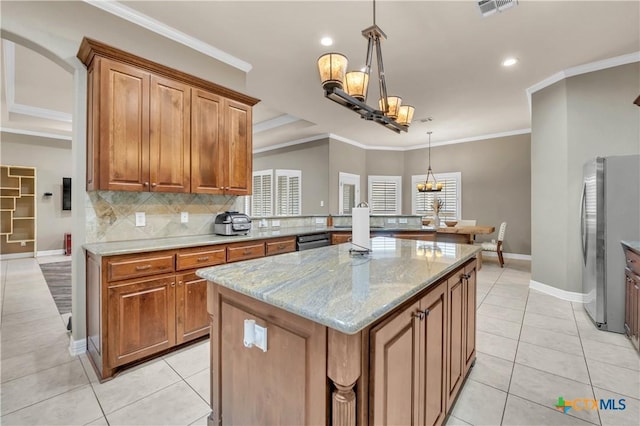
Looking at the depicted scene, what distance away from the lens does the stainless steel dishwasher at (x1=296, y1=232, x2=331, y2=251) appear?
3709 millimetres

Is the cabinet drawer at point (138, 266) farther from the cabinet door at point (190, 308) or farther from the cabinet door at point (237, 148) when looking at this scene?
the cabinet door at point (237, 148)

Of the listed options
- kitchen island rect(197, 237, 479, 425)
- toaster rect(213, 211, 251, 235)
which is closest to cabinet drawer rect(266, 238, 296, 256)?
toaster rect(213, 211, 251, 235)

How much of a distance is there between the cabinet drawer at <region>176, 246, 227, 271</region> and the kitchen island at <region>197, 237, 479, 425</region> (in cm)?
110

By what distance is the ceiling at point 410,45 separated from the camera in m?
2.63

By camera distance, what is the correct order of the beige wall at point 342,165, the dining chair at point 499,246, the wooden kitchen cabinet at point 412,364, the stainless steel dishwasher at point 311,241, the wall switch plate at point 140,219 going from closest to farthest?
1. the wooden kitchen cabinet at point 412,364
2. the wall switch plate at point 140,219
3. the stainless steel dishwasher at point 311,241
4. the dining chair at point 499,246
5. the beige wall at point 342,165

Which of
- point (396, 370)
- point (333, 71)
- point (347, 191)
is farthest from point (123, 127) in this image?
point (347, 191)

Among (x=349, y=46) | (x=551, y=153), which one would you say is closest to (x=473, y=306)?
(x=349, y=46)

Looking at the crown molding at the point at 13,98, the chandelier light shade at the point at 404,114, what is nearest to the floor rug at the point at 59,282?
the crown molding at the point at 13,98

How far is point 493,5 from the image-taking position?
248cm

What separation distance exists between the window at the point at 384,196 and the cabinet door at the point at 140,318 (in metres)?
6.74

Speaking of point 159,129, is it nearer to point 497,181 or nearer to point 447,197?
point 447,197

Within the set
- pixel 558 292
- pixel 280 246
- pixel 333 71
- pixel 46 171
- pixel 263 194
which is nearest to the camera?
pixel 333 71

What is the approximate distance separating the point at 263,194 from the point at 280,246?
17.9 feet

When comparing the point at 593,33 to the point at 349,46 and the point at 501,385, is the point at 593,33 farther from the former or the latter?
the point at 501,385
